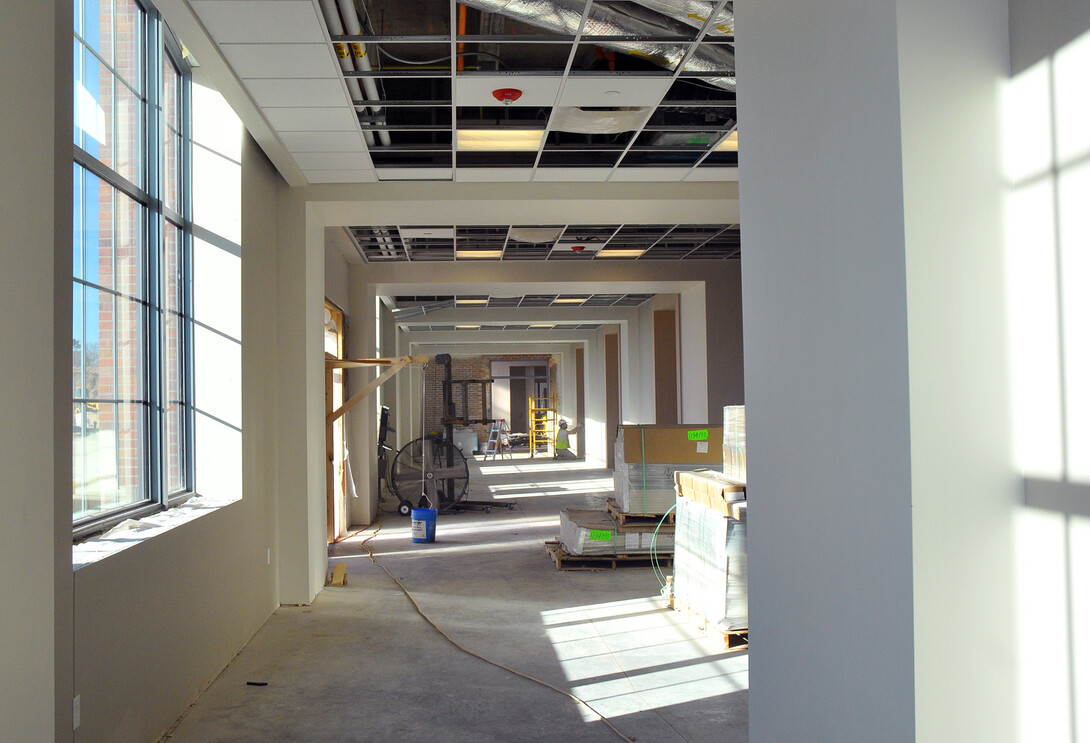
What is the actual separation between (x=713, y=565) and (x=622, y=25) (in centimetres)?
300

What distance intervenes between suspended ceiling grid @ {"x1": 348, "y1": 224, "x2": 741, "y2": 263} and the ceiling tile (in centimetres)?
359

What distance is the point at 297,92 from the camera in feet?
14.5

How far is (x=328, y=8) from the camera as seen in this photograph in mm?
3541

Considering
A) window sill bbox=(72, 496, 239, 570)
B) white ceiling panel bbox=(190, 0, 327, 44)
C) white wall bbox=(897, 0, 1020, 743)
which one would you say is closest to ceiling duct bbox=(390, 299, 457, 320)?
window sill bbox=(72, 496, 239, 570)

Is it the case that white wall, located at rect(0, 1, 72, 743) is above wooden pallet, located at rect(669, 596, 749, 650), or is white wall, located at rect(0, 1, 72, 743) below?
above

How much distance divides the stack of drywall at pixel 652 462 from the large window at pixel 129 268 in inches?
139

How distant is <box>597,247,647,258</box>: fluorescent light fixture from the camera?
380 inches

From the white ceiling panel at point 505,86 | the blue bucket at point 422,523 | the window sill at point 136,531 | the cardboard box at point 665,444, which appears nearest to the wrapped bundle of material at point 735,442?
the cardboard box at point 665,444

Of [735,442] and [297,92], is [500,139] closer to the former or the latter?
[297,92]

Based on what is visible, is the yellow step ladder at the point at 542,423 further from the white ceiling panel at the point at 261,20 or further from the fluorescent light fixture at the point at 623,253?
the white ceiling panel at the point at 261,20

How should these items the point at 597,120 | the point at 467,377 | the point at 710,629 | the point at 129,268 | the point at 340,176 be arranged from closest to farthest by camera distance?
the point at 129,268 → the point at 597,120 → the point at 710,629 → the point at 340,176 → the point at 467,377

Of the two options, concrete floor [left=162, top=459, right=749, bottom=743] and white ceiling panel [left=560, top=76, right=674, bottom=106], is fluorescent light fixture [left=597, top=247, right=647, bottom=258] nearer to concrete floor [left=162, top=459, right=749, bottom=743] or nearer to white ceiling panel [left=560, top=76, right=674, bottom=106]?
concrete floor [left=162, top=459, right=749, bottom=743]

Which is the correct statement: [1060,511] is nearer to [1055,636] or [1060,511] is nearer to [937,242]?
[1055,636]

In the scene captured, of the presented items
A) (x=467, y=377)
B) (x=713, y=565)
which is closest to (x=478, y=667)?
(x=713, y=565)
